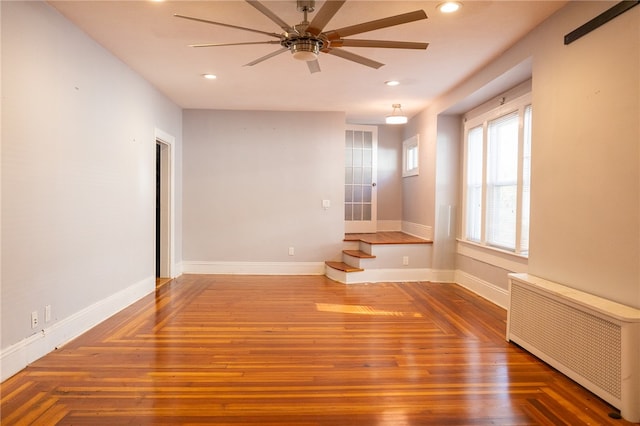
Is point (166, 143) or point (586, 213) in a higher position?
point (166, 143)

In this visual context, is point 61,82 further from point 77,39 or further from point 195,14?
point 195,14

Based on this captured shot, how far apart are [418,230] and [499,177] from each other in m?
2.03

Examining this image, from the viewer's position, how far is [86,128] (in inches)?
132

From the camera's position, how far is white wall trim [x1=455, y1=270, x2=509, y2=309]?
168 inches

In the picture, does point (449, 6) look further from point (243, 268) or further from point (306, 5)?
point (243, 268)

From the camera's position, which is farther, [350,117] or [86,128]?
[350,117]

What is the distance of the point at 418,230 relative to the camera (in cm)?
625

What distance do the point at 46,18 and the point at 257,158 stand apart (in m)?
3.47

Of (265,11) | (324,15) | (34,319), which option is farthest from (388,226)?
(34,319)

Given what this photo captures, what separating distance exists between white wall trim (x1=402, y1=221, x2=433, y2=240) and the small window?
914 millimetres

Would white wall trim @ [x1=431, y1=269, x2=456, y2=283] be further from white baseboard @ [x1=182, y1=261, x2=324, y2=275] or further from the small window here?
white baseboard @ [x1=182, y1=261, x2=324, y2=275]

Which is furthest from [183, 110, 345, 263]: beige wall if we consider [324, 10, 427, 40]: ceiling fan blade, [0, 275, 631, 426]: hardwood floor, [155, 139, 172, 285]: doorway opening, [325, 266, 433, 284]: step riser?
[324, 10, 427, 40]: ceiling fan blade

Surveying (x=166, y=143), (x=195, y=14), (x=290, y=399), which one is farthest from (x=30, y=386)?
(x=166, y=143)

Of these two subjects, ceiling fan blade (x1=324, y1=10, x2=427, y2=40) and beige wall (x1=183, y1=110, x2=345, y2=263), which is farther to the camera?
beige wall (x1=183, y1=110, x2=345, y2=263)
